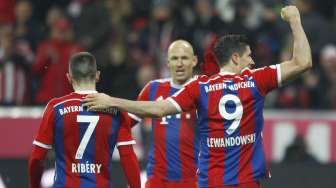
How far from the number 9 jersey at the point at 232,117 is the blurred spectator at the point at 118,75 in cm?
582

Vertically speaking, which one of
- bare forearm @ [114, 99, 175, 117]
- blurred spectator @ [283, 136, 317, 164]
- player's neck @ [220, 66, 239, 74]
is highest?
player's neck @ [220, 66, 239, 74]

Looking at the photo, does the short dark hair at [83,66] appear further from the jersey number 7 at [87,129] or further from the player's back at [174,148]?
the player's back at [174,148]

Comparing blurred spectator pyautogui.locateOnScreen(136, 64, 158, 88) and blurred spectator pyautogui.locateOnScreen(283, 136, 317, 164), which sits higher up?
blurred spectator pyautogui.locateOnScreen(136, 64, 158, 88)

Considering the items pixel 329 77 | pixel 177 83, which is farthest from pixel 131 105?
pixel 329 77

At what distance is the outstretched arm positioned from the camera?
719 centimetres

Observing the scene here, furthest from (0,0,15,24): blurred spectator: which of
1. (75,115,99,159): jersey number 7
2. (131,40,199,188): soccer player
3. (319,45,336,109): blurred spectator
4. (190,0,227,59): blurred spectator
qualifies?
(75,115,99,159): jersey number 7

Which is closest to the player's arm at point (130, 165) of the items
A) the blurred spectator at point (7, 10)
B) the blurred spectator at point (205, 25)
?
the blurred spectator at point (205, 25)

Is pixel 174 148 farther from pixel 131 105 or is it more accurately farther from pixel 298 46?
pixel 298 46

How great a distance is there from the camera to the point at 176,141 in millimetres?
8859

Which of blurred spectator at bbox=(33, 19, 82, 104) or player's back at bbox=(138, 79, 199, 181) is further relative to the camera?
blurred spectator at bbox=(33, 19, 82, 104)

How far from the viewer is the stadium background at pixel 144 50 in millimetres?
12492

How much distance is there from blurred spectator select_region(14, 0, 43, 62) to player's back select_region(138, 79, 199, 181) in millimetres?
5223

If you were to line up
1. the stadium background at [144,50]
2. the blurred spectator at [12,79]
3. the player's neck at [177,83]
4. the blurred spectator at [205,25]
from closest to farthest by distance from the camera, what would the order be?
1. the player's neck at [177,83]
2. the stadium background at [144,50]
3. the blurred spectator at [12,79]
4. the blurred spectator at [205,25]

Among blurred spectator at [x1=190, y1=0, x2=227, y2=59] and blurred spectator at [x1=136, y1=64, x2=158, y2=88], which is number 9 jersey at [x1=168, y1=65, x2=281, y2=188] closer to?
blurred spectator at [x1=136, y1=64, x2=158, y2=88]
